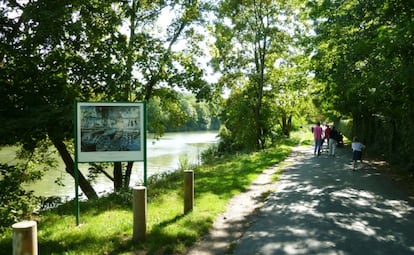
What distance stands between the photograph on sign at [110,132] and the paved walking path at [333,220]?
9.30 feet

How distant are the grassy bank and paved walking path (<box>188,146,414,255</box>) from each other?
1.17ft

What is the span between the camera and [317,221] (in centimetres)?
816

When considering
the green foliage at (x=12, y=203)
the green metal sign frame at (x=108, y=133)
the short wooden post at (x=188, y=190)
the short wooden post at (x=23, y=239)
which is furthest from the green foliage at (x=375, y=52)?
the green foliage at (x=12, y=203)

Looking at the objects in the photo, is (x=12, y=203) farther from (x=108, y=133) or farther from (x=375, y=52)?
(x=375, y=52)

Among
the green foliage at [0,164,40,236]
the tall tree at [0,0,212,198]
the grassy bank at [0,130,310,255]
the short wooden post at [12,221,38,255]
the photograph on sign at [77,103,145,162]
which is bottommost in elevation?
the grassy bank at [0,130,310,255]

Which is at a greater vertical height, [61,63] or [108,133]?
[61,63]

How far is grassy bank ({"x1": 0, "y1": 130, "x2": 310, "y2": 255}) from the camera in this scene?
654 centimetres

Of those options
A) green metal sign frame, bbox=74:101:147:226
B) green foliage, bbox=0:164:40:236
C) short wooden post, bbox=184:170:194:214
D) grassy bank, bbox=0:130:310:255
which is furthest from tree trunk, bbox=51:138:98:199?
green metal sign frame, bbox=74:101:147:226

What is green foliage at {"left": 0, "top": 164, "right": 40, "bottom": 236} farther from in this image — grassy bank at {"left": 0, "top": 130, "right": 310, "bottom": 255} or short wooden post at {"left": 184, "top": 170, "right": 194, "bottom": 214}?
short wooden post at {"left": 184, "top": 170, "right": 194, "bottom": 214}

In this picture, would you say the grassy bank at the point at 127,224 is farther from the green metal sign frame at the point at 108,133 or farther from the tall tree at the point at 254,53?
the tall tree at the point at 254,53

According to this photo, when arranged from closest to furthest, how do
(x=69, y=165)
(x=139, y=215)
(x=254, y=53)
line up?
(x=139, y=215) → (x=69, y=165) → (x=254, y=53)

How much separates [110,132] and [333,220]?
4.75 m

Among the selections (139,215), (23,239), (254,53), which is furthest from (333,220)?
(254,53)

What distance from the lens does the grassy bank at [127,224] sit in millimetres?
6543
